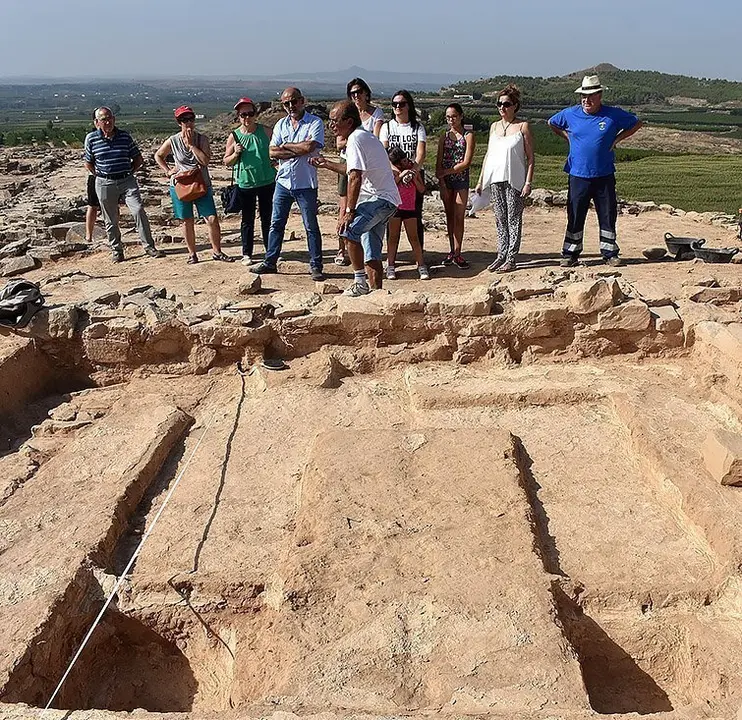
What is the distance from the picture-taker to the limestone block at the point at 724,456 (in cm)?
388

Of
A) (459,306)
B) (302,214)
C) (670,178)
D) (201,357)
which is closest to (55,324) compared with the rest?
(201,357)

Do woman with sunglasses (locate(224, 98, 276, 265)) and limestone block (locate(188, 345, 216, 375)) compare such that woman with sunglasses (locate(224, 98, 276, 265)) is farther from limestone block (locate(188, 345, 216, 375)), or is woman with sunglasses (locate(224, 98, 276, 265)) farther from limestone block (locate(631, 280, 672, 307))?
limestone block (locate(631, 280, 672, 307))

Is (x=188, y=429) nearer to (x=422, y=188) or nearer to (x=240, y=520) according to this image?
(x=240, y=520)

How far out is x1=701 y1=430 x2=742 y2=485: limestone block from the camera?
12.7ft

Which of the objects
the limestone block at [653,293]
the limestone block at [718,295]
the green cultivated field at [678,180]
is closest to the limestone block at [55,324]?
the limestone block at [653,293]

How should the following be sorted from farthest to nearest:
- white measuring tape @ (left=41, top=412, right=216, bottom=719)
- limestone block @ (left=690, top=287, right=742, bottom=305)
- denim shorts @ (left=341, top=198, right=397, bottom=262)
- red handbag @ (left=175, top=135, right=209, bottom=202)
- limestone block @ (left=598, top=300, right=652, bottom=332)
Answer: red handbag @ (left=175, top=135, right=209, bottom=202)
limestone block @ (left=690, top=287, right=742, bottom=305)
denim shorts @ (left=341, top=198, right=397, bottom=262)
limestone block @ (left=598, top=300, right=652, bottom=332)
white measuring tape @ (left=41, top=412, right=216, bottom=719)

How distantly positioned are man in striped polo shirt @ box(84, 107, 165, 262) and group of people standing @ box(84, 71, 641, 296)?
2 cm

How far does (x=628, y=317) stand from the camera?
5.72 meters

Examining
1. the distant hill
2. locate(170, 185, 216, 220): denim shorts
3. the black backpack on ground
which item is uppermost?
locate(170, 185, 216, 220): denim shorts

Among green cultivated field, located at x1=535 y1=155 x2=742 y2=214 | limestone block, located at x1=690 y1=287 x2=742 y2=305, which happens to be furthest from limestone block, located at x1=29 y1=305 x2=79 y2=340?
green cultivated field, located at x1=535 y1=155 x2=742 y2=214

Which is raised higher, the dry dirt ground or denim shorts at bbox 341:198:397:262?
denim shorts at bbox 341:198:397:262

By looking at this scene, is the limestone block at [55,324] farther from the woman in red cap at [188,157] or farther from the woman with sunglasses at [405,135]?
the woman with sunglasses at [405,135]

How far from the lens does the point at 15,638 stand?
121 inches

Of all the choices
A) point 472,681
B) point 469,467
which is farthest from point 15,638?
point 469,467
